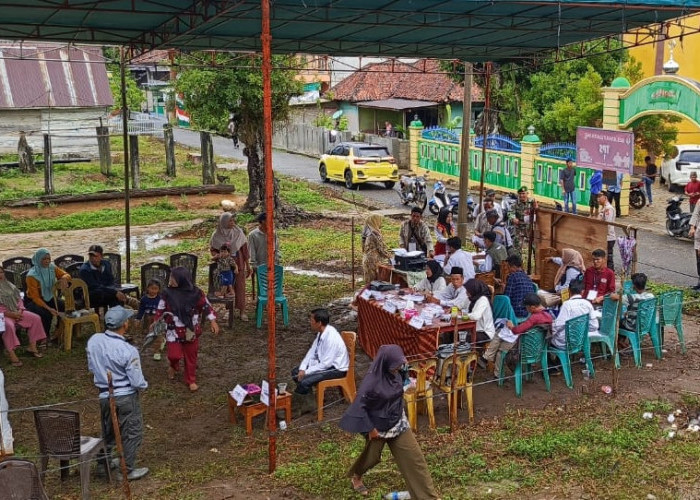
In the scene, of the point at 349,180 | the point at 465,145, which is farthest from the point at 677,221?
the point at 349,180

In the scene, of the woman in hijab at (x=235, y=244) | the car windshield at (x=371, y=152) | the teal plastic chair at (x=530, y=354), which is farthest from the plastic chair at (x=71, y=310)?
the car windshield at (x=371, y=152)

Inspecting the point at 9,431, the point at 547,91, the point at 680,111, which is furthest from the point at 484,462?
the point at 547,91

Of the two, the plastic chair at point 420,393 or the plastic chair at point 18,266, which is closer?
the plastic chair at point 420,393

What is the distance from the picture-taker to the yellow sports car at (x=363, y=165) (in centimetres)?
2558

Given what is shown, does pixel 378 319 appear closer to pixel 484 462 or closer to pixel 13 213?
pixel 484 462

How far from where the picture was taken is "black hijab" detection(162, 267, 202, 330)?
858cm

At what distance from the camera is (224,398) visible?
875 cm

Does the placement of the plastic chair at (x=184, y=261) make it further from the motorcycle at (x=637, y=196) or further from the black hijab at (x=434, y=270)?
the motorcycle at (x=637, y=196)

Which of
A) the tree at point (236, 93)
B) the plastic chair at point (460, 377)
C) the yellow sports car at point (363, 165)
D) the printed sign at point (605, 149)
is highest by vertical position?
the tree at point (236, 93)

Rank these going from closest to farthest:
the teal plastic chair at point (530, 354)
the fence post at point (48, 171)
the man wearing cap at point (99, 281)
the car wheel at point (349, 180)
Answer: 1. the teal plastic chair at point (530, 354)
2. the man wearing cap at point (99, 281)
3. the fence post at point (48, 171)
4. the car wheel at point (349, 180)

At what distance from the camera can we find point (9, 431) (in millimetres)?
6922

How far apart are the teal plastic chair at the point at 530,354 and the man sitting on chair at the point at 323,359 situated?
1.70m

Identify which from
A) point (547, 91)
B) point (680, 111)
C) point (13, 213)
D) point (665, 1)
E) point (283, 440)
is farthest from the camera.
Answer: point (547, 91)

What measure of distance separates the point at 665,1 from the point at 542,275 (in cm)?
424
